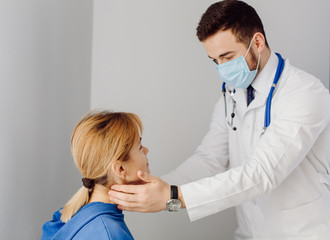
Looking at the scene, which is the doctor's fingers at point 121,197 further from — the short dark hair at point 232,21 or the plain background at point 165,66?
the plain background at point 165,66

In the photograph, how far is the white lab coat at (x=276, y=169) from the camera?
4.41 feet

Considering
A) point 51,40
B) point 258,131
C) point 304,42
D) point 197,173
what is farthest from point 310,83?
point 51,40

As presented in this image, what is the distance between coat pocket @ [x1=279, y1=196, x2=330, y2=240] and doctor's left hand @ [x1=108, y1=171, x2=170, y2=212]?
59 cm

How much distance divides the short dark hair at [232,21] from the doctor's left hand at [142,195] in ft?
2.23

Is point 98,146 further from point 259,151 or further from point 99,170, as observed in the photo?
point 259,151

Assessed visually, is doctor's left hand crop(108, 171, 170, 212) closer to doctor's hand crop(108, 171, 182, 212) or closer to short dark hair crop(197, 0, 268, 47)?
doctor's hand crop(108, 171, 182, 212)

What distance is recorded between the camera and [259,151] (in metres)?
1.40

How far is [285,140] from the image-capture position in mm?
1398

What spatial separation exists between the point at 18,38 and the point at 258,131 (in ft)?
3.41

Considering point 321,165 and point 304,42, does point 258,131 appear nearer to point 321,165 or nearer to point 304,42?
point 321,165

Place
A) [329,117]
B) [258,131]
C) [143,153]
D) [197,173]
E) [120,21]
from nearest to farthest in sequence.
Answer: [143,153]
[329,117]
[258,131]
[197,173]
[120,21]

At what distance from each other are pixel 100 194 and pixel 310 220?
855 millimetres

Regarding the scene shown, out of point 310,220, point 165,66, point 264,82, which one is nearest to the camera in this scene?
point 310,220

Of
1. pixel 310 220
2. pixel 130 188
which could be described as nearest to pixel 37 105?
pixel 130 188
